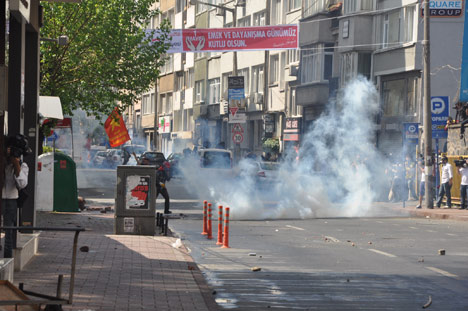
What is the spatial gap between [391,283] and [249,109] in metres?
50.3

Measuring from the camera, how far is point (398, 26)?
1623 inches

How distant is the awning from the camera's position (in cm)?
2095

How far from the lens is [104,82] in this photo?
3009 centimetres

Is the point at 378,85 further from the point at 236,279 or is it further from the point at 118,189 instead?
the point at 236,279

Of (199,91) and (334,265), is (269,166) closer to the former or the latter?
→ (334,265)

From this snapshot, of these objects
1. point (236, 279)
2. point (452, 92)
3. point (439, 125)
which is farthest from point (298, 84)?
point (236, 279)

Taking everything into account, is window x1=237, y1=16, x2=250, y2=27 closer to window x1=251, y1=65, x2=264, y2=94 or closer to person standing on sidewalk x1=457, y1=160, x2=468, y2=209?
window x1=251, y1=65, x2=264, y2=94

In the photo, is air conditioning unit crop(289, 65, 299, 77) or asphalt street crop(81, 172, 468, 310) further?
air conditioning unit crop(289, 65, 299, 77)

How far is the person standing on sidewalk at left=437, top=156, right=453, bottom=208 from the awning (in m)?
14.6

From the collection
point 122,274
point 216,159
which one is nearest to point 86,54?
point 216,159

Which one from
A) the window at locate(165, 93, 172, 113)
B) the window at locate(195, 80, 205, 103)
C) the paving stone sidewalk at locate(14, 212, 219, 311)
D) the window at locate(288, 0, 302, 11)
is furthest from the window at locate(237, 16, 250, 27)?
the paving stone sidewalk at locate(14, 212, 219, 311)

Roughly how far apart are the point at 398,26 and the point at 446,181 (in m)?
11.9

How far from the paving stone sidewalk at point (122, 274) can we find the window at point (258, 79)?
141 feet

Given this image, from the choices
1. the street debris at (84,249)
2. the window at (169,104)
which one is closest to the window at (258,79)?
the window at (169,104)
